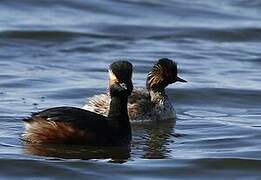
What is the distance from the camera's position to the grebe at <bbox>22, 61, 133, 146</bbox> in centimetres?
1257

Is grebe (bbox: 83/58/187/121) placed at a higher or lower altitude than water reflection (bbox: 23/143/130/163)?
higher

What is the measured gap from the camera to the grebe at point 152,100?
15.1m

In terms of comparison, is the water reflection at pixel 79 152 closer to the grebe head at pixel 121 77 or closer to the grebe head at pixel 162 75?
the grebe head at pixel 121 77

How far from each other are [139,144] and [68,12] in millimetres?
13020

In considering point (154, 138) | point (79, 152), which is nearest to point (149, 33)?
point (154, 138)

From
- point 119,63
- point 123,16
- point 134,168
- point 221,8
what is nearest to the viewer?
point 134,168

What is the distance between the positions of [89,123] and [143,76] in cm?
618

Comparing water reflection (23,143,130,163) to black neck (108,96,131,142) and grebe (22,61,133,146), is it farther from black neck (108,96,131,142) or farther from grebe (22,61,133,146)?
black neck (108,96,131,142)

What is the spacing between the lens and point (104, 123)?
42.0ft

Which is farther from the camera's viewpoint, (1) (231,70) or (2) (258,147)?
(1) (231,70)

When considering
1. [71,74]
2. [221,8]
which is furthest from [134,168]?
[221,8]

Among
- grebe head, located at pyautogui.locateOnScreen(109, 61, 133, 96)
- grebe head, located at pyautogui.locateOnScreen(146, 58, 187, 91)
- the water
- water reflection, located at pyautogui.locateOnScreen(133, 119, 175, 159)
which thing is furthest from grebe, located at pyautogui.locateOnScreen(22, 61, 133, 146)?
grebe head, located at pyautogui.locateOnScreen(146, 58, 187, 91)

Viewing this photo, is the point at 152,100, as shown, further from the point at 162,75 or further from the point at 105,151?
the point at 105,151

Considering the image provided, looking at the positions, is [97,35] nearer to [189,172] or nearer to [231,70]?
[231,70]
